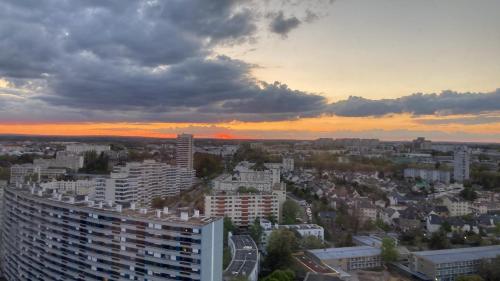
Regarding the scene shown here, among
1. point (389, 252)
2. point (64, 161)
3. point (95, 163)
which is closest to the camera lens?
point (389, 252)

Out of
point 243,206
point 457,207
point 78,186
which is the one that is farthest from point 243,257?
point 78,186

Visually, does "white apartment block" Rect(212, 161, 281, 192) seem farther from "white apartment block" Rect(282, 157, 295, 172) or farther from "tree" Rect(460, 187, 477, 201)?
"tree" Rect(460, 187, 477, 201)

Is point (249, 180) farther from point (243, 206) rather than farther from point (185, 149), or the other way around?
point (185, 149)

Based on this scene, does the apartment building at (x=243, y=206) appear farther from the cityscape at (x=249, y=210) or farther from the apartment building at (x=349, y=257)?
the apartment building at (x=349, y=257)

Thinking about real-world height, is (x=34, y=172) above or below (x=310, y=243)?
above

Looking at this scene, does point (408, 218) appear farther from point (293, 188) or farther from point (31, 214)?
point (31, 214)
